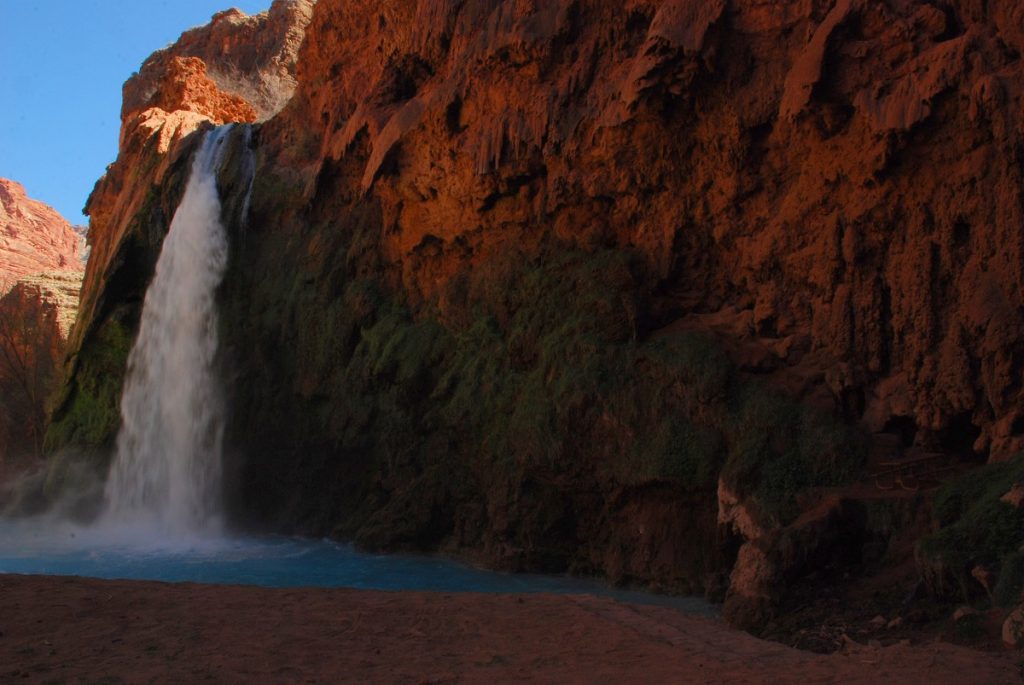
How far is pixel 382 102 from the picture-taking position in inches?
773

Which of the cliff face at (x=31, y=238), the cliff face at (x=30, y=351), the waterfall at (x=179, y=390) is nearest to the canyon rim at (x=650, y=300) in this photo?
the waterfall at (x=179, y=390)

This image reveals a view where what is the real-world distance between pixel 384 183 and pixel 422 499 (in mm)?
6325

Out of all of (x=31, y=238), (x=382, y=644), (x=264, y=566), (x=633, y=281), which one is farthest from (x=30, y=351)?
(x=31, y=238)

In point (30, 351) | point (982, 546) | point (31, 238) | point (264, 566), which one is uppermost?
point (31, 238)

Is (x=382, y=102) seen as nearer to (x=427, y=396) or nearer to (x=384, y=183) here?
(x=384, y=183)

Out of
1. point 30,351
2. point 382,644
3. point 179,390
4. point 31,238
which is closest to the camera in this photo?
point 382,644

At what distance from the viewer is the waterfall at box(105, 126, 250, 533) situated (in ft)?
65.8

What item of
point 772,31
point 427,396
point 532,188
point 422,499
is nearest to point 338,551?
point 422,499

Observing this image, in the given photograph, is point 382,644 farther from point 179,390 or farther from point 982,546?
point 179,390

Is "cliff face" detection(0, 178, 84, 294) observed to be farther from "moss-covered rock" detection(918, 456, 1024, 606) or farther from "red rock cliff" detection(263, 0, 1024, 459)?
"moss-covered rock" detection(918, 456, 1024, 606)

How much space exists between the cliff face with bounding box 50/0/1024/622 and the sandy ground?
2657mm

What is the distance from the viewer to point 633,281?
1453 centimetres

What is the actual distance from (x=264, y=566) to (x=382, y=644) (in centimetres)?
800

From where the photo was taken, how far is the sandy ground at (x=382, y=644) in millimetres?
6609
